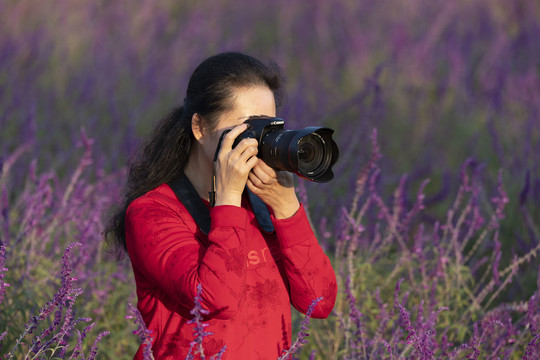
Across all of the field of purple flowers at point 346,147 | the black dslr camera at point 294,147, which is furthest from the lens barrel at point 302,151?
the field of purple flowers at point 346,147

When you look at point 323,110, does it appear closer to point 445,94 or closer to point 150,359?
point 445,94

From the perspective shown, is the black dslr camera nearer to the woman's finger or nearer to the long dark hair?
the woman's finger

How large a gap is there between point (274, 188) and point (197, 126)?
11.2 inches

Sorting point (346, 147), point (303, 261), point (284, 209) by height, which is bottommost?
point (346, 147)

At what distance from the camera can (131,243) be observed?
1781mm

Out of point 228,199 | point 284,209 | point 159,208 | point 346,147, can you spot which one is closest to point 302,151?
point 284,209

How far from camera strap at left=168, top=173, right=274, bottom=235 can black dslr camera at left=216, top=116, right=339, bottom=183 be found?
171 millimetres

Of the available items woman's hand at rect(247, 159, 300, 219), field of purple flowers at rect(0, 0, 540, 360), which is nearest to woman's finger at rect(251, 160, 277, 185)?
woman's hand at rect(247, 159, 300, 219)

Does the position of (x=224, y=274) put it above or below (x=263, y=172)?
below

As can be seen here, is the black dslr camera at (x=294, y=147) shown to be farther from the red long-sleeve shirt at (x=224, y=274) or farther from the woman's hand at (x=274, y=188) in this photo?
the red long-sleeve shirt at (x=224, y=274)

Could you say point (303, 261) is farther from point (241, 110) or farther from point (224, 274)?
point (241, 110)

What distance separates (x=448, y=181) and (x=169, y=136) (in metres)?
1.96

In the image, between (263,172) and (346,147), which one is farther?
(346,147)

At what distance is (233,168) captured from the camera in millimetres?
1706
